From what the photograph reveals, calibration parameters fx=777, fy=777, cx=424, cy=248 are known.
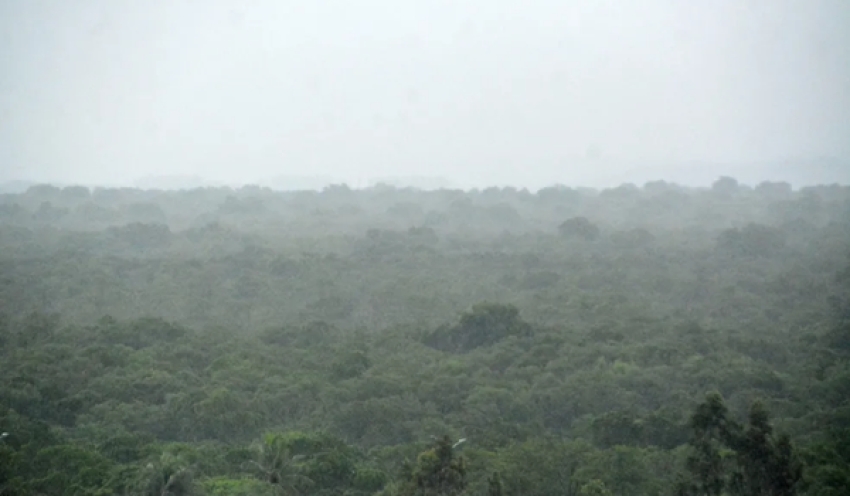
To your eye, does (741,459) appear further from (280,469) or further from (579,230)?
(579,230)

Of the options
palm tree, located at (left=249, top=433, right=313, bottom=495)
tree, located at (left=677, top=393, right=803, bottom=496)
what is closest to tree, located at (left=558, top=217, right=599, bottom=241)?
palm tree, located at (left=249, top=433, right=313, bottom=495)

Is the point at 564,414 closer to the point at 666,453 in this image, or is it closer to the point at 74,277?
the point at 666,453

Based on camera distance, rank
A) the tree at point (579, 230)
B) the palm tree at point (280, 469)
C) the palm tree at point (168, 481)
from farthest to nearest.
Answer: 1. the tree at point (579, 230)
2. the palm tree at point (280, 469)
3. the palm tree at point (168, 481)

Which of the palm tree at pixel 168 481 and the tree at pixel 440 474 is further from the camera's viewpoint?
the palm tree at pixel 168 481

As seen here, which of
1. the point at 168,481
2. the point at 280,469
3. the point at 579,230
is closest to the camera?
the point at 168,481

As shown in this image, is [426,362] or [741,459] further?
[426,362]

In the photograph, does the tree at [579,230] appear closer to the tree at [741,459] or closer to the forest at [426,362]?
the forest at [426,362]

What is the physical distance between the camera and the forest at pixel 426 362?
933 inches

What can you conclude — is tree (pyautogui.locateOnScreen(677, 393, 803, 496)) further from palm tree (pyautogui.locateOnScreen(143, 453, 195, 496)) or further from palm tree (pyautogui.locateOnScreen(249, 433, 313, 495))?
palm tree (pyautogui.locateOnScreen(143, 453, 195, 496))

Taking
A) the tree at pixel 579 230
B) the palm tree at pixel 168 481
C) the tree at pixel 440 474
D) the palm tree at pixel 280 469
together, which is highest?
the tree at pixel 579 230

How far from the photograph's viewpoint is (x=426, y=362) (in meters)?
38.7

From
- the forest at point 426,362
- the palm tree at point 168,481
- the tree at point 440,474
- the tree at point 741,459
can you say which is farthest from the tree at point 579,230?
the palm tree at point 168,481

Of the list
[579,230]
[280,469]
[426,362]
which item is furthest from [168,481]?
[579,230]

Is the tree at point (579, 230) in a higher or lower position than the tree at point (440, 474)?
higher
